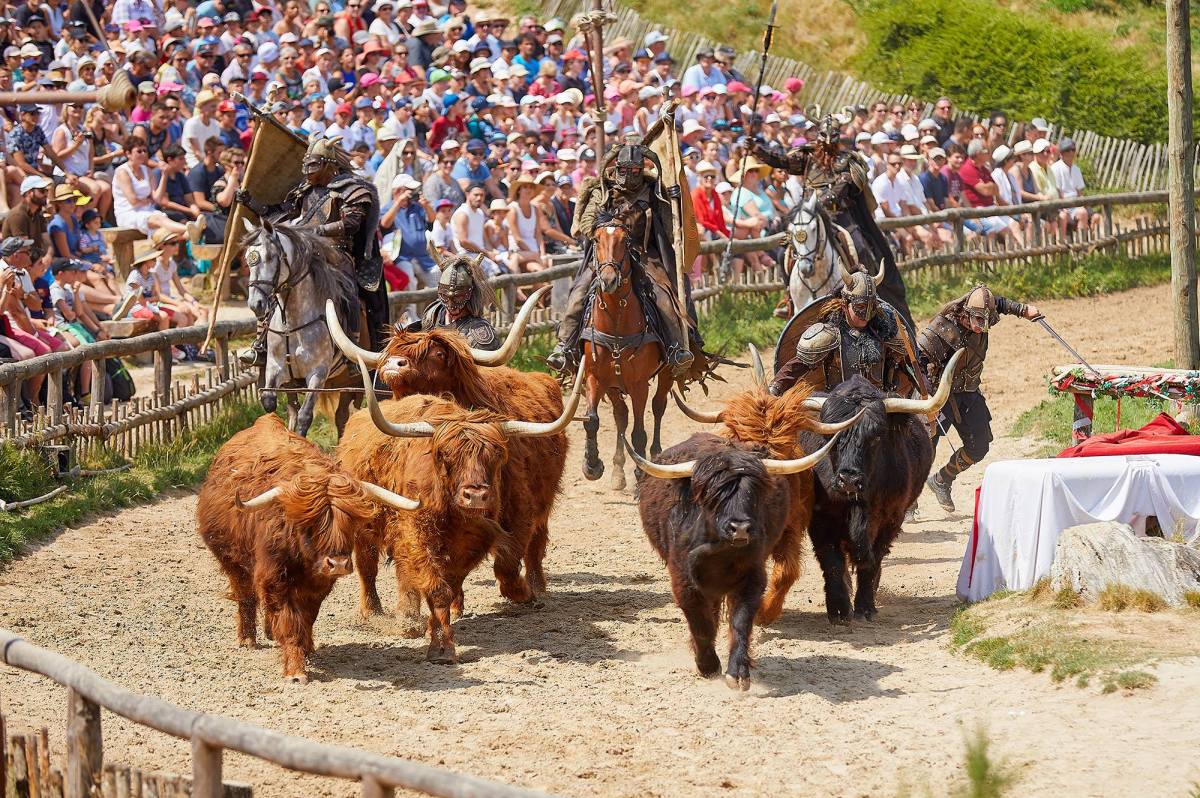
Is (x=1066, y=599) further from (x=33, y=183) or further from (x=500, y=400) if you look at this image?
(x=33, y=183)

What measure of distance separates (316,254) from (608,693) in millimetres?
5615

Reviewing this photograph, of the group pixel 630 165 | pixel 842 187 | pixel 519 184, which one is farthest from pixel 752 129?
pixel 519 184

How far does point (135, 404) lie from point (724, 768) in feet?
26.9

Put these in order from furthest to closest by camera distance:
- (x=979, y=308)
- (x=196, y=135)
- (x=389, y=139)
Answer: (x=389, y=139), (x=196, y=135), (x=979, y=308)

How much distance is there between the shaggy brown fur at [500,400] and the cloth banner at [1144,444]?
333cm

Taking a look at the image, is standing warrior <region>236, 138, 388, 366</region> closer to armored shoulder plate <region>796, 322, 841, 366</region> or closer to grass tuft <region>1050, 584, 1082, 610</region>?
armored shoulder plate <region>796, 322, 841, 366</region>

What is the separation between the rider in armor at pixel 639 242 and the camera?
13.9m

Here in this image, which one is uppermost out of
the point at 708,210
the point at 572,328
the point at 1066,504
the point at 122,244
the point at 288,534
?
the point at 708,210

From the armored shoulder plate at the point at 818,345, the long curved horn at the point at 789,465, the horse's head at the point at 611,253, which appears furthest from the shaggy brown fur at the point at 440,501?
the horse's head at the point at 611,253

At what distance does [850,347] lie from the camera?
37.7ft

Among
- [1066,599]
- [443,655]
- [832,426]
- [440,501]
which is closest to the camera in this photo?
[440,501]

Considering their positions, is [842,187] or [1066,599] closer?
[1066,599]

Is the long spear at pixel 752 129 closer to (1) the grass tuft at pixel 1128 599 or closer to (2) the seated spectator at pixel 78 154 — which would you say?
(2) the seated spectator at pixel 78 154

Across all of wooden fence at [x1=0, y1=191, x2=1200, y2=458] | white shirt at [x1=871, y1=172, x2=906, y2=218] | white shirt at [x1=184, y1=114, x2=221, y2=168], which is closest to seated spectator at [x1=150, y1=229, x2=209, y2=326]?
wooden fence at [x1=0, y1=191, x2=1200, y2=458]
